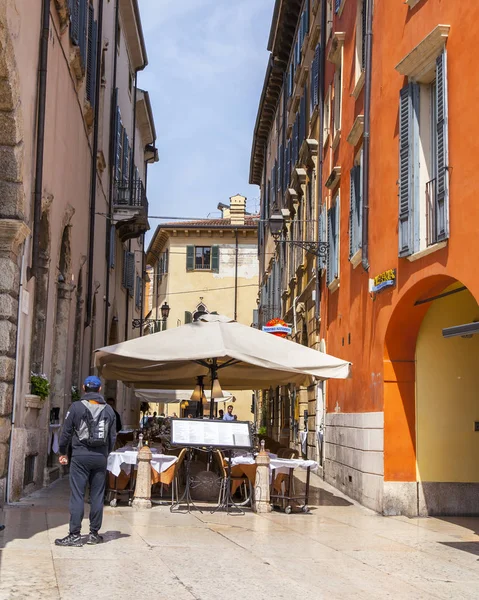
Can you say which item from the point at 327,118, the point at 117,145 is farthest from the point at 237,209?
the point at 327,118

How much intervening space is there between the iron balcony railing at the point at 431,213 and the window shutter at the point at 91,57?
9.90 meters

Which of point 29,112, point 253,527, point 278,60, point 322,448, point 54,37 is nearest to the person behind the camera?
point 253,527

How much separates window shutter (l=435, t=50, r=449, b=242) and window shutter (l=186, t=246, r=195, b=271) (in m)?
43.3

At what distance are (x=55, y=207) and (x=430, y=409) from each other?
6876 mm

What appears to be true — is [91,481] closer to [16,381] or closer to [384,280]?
[16,381]

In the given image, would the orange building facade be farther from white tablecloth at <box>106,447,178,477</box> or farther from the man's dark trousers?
the man's dark trousers

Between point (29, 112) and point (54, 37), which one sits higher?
point (54, 37)

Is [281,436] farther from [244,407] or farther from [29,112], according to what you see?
[244,407]

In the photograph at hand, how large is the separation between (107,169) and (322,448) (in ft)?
32.2

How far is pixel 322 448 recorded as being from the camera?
754 inches

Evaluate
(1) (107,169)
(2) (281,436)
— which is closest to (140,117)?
(1) (107,169)

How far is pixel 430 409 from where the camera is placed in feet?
40.9

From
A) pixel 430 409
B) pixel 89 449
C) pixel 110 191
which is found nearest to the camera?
pixel 89 449

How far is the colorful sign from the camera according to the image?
1248 centimetres
